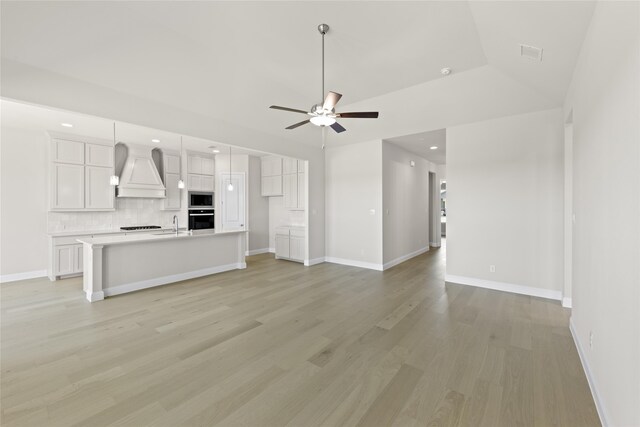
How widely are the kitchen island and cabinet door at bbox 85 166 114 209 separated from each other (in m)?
1.67

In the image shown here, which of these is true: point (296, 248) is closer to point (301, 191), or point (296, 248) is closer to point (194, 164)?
point (301, 191)

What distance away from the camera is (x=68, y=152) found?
518 centimetres

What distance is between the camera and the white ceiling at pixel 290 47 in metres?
2.39

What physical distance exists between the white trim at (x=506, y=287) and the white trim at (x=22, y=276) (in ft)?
25.3

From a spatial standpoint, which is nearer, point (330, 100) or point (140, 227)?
point (330, 100)

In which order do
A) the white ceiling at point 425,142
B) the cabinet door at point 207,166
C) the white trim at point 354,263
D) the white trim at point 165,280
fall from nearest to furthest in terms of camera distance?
1. the white trim at point 165,280
2. the white ceiling at point 425,142
3. the white trim at point 354,263
4. the cabinet door at point 207,166

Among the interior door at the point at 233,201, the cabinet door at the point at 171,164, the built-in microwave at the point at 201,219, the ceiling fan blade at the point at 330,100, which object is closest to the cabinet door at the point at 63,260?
the built-in microwave at the point at 201,219

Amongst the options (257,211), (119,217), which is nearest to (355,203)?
(257,211)

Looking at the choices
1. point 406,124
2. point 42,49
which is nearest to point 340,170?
point 406,124

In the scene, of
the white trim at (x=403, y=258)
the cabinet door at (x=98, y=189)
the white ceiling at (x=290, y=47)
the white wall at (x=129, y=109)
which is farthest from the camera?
the white trim at (x=403, y=258)

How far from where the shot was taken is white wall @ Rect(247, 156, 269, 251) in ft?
25.5

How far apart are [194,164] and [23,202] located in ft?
10.6

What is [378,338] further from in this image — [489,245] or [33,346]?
[33,346]

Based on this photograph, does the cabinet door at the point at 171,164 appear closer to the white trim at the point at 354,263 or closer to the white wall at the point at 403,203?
the white trim at the point at 354,263
